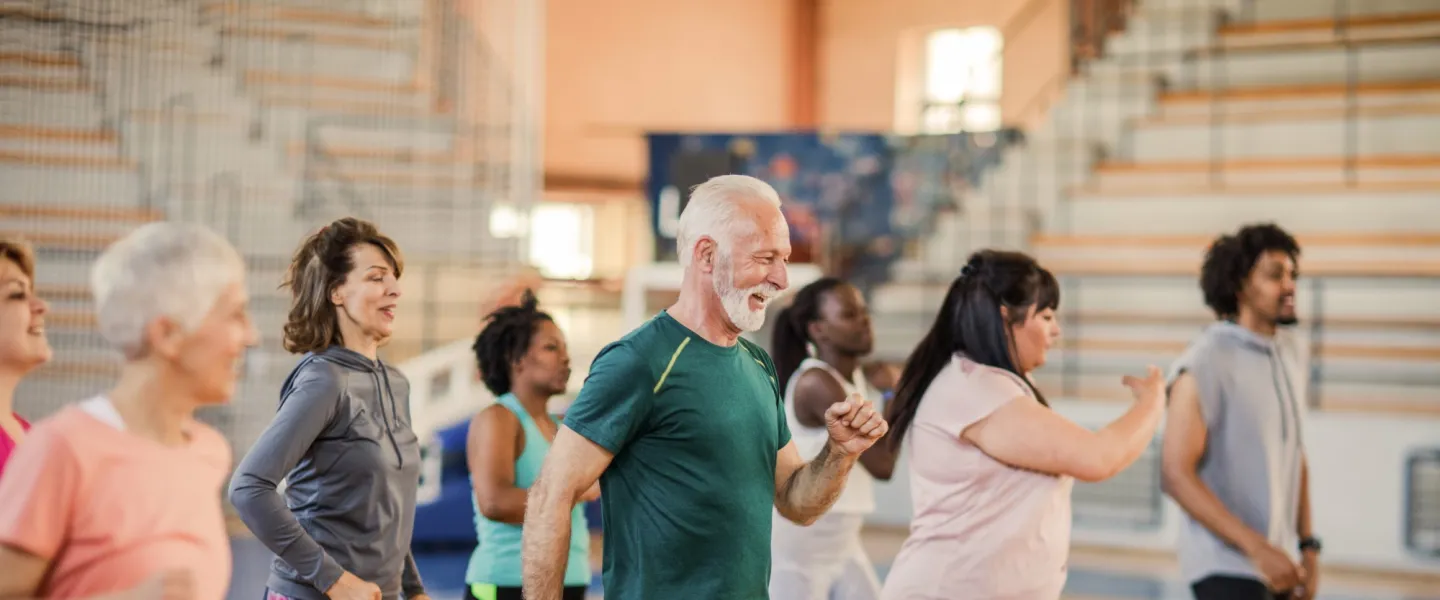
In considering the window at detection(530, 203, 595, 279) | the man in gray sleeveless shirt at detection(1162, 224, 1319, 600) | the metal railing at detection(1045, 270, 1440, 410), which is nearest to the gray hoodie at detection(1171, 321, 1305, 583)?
the man in gray sleeveless shirt at detection(1162, 224, 1319, 600)

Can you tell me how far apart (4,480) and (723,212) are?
3.74ft

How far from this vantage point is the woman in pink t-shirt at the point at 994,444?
9.46 ft

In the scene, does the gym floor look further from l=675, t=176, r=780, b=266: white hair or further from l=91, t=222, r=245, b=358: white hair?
l=91, t=222, r=245, b=358: white hair

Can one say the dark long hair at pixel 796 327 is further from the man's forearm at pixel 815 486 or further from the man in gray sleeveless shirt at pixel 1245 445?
the man's forearm at pixel 815 486

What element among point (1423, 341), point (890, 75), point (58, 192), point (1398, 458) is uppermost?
point (890, 75)

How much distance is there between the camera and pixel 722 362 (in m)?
2.37

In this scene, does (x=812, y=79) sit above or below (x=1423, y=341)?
above

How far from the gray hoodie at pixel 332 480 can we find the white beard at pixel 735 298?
0.84 metres

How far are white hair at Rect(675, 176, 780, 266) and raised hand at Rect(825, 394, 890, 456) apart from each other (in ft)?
1.08

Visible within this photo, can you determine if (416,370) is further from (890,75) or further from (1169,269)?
(890,75)

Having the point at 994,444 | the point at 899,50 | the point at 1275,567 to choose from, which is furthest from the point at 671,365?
the point at 899,50

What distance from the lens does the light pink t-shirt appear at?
2928 millimetres

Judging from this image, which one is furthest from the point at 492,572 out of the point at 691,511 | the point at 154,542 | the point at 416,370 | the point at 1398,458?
the point at 1398,458

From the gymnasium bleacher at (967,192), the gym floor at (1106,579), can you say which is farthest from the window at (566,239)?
the gym floor at (1106,579)
